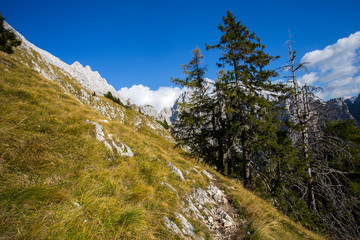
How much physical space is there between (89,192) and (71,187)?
416 mm

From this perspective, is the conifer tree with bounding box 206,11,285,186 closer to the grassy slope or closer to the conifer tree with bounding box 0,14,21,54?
the grassy slope

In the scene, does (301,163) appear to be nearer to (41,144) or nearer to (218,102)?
(218,102)

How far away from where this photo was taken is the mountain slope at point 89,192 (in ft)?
6.82

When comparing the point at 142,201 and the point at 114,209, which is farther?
the point at 142,201

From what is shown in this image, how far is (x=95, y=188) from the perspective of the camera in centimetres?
305

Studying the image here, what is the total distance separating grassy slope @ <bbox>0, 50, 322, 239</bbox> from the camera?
2.02 meters

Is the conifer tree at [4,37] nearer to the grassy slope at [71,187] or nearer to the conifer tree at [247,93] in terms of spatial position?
the grassy slope at [71,187]

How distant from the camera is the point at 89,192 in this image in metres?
2.83

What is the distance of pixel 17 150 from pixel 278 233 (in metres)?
7.75

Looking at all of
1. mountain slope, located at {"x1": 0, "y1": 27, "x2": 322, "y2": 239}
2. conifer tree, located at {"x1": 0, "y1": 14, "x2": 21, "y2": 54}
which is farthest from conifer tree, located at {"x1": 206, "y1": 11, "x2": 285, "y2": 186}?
conifer tree, located at {"x1": 0, "y1": 14, "x2": 21, "y2": 54}

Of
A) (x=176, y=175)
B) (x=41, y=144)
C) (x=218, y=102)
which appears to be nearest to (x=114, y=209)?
(x=41, y=144)

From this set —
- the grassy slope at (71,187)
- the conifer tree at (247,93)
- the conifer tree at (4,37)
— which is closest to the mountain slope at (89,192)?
the grassy slope at (71,187)

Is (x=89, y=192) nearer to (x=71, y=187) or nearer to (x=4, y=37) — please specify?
(x=71, y=187)

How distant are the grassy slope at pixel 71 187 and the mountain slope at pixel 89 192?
0.01 meters
